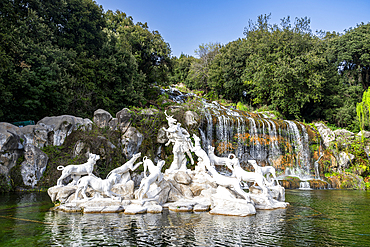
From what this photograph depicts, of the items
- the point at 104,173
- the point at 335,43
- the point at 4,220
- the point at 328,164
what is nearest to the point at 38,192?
the point at 104,173

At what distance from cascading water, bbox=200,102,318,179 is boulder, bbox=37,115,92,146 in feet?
31.4

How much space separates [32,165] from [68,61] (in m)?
9.69

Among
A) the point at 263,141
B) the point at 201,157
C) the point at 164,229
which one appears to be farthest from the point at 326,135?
the point at 164,229

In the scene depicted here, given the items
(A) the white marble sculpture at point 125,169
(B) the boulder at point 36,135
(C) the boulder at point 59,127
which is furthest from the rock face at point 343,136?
(B) the boulder at point 36,135

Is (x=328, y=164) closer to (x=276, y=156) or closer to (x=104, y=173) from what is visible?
(x=276, y=156)

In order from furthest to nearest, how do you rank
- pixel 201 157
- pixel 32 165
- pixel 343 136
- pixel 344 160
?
pixel 343 136 → pixel 344 160 → pixel 32 165 → pixel 201 157

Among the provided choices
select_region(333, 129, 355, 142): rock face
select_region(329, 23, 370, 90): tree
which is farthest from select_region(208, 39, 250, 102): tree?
select_region(333, 129, 355, 142): rock face

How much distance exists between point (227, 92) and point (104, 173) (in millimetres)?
27472

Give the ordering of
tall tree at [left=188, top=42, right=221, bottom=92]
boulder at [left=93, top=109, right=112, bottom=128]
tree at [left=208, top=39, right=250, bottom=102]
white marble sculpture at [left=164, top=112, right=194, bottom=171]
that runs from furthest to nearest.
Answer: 1. tall tree at [left=188, top=42, right=221, bottom=92]
2. tree at [left=208, top=39, right=250, bottom=102]
3. boulder at [left=93, top=109, right=112, bottom=128]
4. white marble sculpture at [left=164, top=112, right=194, bottom=171]

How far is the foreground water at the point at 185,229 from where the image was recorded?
6.06 m

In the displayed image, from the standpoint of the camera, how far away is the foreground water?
6059mm

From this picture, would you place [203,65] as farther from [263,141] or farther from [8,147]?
[8,147]

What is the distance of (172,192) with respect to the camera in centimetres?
1113

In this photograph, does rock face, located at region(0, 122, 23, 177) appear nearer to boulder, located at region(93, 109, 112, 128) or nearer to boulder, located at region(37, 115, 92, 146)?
boulder, located at region(37, 115, 92, 146)
